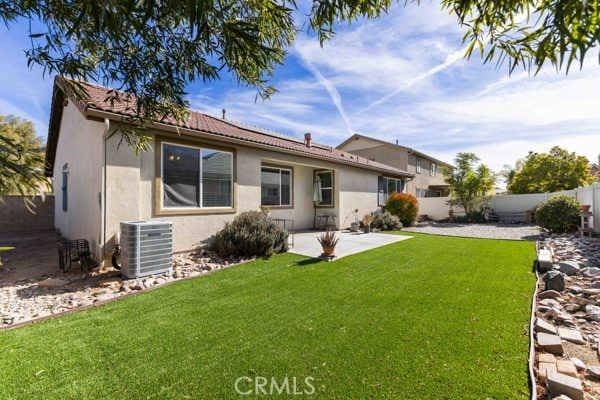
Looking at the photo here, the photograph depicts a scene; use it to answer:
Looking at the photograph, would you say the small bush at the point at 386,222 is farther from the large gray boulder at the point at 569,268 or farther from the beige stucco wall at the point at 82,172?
the beige stucco wall at the point at 82,172

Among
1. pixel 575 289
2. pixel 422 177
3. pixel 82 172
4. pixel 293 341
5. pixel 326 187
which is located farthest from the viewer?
pixel 422 177

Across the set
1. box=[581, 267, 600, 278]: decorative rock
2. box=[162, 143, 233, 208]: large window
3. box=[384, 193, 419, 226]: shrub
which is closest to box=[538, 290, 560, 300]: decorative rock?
box=[581, 267, 600, 278]: decorative rock

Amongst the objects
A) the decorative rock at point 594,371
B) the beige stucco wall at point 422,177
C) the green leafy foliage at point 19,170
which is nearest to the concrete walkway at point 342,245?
the decorative rock at point 594,371

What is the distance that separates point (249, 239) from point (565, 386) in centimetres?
623

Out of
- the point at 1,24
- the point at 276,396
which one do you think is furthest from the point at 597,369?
the point at 1,24

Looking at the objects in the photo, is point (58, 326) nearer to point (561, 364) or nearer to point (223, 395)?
point (223, 395)

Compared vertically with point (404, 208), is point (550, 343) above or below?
below

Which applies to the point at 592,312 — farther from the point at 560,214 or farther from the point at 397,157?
the point at 397,157

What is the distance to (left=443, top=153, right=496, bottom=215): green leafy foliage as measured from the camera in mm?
18578

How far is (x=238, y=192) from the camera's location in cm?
870

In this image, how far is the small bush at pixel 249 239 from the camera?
722 centimetres

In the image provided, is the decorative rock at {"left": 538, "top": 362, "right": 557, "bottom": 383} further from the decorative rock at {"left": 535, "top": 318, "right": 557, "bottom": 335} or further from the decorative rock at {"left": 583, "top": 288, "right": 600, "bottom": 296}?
the decorative rock at {"left": 583, "top": 288, "right": 600, "bottom": 296}

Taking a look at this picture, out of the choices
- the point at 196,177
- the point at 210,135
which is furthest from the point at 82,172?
the point at 210,135

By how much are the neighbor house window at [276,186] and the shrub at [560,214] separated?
1116 centimetres
